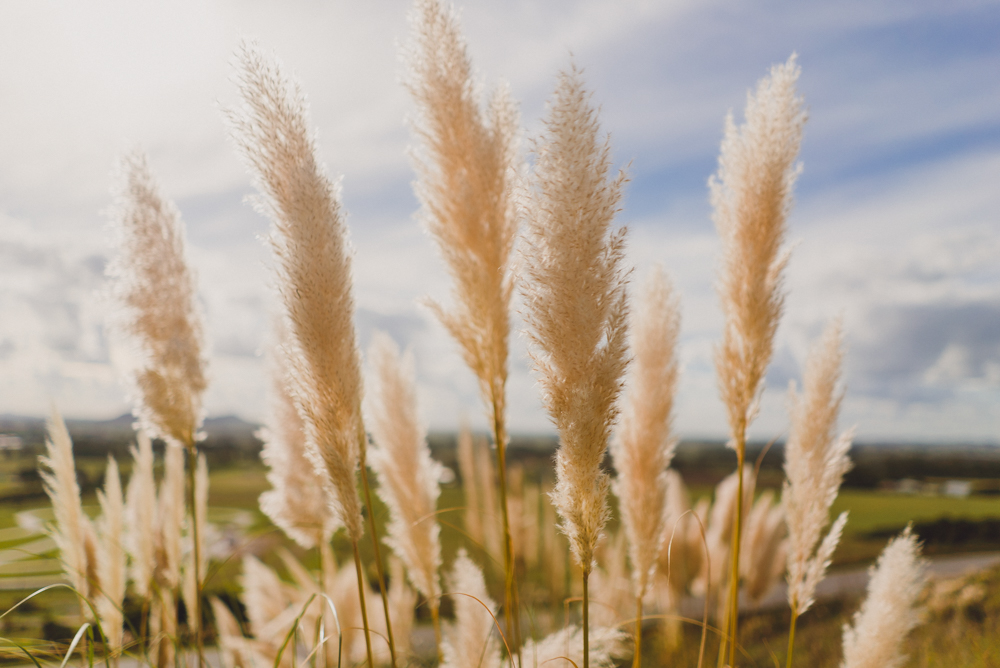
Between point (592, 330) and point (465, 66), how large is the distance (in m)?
0.99

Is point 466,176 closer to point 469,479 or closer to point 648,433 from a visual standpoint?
point 648,433

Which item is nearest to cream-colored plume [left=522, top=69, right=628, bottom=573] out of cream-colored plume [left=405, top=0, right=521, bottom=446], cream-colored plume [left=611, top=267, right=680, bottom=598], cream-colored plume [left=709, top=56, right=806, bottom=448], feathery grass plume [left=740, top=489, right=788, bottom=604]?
cream-colored plume [left=405, top=0, right=521, bottom=446]

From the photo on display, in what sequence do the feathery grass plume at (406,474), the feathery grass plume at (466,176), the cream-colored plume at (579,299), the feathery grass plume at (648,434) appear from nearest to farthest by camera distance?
the cream-colored plume at (579,299)
the feathery grass plume at (466,176)
the feathery grass plume at (648,434)
the feathery grass plume at (406,474)

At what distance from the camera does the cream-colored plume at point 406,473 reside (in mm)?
2281

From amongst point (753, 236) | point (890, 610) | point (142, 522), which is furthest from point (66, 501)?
point (890, 610)

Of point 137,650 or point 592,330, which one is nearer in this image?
point 592,330

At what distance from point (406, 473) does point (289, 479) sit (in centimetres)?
65

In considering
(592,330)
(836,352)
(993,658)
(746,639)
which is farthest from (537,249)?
(746,639)

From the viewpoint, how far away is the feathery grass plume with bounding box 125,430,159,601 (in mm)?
2480

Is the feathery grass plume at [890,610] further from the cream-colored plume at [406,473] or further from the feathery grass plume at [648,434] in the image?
the cream-colored plume at [406,473]

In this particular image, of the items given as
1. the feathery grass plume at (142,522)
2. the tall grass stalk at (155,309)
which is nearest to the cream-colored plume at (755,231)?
the tall grass stalk at (155,309)

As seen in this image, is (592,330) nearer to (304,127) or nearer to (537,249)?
(537,249)

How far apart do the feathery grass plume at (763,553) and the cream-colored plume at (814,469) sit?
207 cm

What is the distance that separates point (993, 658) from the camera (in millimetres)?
3285
